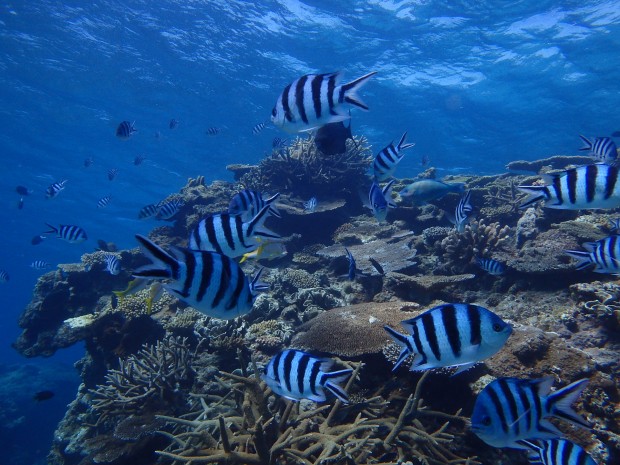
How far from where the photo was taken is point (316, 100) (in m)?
3.09

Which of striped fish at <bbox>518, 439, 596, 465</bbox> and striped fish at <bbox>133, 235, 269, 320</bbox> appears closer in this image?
striped fish at <bbox>133, 235, 269, 320</bbox>

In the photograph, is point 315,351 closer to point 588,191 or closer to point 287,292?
point 287,292

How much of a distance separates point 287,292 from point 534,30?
822 inches

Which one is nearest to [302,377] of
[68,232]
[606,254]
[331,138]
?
[606,254]

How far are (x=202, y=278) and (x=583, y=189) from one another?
3.50 m

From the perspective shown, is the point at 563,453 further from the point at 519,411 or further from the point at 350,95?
the point at 350,95

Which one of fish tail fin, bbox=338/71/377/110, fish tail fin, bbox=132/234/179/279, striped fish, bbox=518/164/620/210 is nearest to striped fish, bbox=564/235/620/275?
striped fish, bbox=518/164/620/210

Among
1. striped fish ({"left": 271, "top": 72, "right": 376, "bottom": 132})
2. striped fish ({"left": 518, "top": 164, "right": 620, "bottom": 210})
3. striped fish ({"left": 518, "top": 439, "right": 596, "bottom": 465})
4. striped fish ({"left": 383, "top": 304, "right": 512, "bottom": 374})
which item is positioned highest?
striped fish ({"left": 271, "top": 72, "right": 376, "bottom": 132})

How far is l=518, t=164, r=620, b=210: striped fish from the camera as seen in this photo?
10.7 ft

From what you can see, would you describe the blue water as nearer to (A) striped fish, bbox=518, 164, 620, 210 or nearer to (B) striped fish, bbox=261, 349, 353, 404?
(A) striped fish, bbox=518, 164, 620, 210

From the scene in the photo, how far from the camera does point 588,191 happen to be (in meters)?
3.33

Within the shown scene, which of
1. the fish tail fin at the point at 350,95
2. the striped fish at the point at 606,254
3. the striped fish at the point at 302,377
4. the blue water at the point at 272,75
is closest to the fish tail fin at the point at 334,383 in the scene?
the striped fish at the point at 302,377

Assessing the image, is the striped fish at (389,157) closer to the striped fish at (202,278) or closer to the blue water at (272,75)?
the striped fish at (202,278)

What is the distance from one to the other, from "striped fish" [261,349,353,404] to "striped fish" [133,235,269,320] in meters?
0.73
